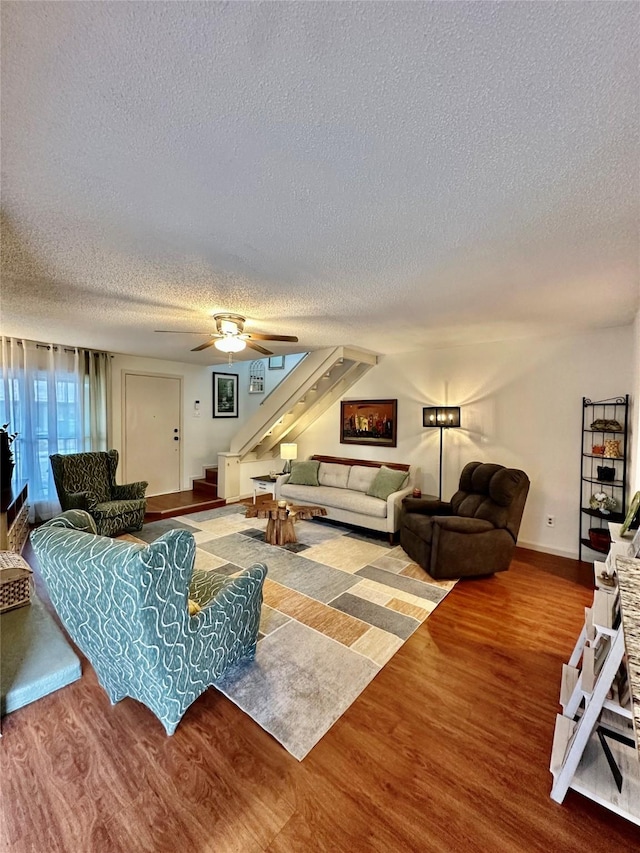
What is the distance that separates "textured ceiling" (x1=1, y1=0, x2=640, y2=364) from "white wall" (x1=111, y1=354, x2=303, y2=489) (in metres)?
3.27

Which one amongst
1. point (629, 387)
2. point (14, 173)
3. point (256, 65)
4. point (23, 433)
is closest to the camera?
point (256, 65)

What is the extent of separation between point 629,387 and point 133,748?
4.76 metres

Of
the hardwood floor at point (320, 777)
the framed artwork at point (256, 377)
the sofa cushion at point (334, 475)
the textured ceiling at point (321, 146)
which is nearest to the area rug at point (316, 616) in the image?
the hardwood floor at point (320, 777)

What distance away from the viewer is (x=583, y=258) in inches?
77.4

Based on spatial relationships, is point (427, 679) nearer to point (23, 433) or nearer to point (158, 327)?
point (158, 327)

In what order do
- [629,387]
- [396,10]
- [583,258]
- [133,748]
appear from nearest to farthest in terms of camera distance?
[396,10], [133,748], [583,258], [629,387]

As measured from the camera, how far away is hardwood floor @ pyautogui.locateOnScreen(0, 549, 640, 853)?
49.1 inches

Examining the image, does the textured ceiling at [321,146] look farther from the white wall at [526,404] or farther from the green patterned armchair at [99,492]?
the green patterned armchair at [99,492]

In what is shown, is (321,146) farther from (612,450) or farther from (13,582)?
(612,450)

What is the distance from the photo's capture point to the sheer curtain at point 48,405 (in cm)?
437

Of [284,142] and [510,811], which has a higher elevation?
[284,142]

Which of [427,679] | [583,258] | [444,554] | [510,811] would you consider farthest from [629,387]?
[510,811]

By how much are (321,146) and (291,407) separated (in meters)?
4.13

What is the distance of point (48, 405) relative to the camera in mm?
4648
